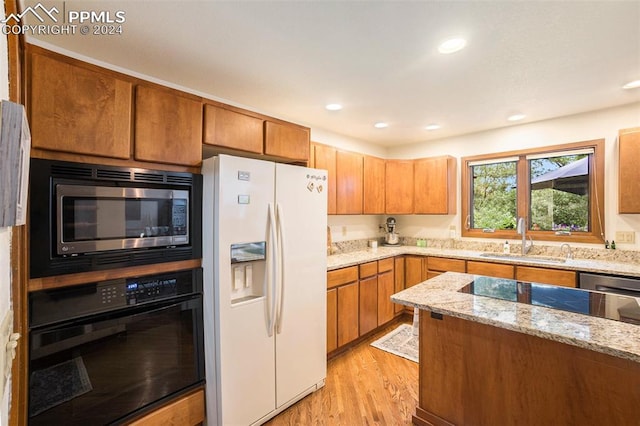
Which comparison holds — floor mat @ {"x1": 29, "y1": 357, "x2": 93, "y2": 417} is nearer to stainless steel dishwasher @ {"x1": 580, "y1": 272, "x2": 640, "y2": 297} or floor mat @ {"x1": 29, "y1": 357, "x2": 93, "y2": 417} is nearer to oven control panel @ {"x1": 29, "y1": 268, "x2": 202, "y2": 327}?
oven control panel @ {"x1": 29, "y1": 268, "x2": 202, "y2": 327}

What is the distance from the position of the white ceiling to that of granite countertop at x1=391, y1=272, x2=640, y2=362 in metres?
1.57

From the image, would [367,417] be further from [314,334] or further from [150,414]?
Result: [150,414]

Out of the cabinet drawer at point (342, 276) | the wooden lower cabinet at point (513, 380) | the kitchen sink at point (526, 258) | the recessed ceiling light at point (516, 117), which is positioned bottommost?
the wooden lower cabinet at point (513, 380)

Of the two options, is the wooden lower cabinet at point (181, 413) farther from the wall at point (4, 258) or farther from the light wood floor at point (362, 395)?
the wall at point (4, 258)

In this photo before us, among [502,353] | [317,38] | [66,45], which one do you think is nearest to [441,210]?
[502,353]

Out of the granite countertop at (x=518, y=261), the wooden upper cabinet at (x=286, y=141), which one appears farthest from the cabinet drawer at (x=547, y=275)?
the wooden upper cabinet at (x=286, y=141)

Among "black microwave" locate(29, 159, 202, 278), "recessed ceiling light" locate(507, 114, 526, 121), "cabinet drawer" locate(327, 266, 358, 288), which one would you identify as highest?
"recessed ceiling light" locate(507, 114, 526, 121)

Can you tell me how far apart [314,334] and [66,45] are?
2595 millimetres

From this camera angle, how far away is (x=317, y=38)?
5.59 feet

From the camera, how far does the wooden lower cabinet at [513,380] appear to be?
4.33 feet

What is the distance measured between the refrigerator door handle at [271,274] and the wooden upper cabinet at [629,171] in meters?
3.32

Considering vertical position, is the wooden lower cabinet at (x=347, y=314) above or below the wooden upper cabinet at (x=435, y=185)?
below

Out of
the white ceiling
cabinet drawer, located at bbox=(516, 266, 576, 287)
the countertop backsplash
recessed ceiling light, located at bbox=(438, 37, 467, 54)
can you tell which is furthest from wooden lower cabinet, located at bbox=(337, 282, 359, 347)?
recessed ceiling light, located at bbox=(438, 37, 467, 54)

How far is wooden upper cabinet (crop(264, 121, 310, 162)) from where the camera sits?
2.20 m
